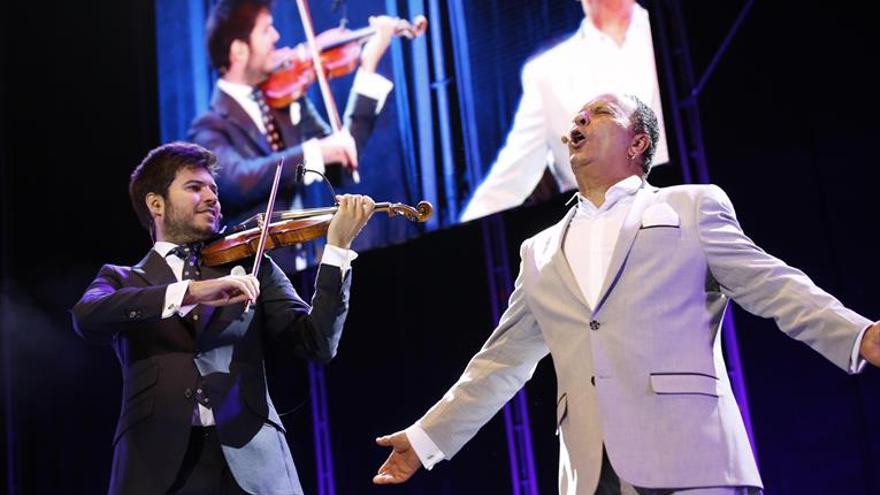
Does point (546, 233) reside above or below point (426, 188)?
below

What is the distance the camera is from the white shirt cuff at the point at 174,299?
2.19 metres

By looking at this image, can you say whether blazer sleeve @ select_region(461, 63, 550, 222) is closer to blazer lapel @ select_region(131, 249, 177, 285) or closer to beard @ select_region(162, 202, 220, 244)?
beard @ select_region(162, 202, 220, 244)

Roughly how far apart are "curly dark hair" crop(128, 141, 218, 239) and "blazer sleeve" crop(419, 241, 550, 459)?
38.2 inches

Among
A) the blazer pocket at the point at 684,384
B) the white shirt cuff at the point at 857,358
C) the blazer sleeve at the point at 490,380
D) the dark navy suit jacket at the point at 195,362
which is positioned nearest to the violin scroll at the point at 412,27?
the dark navy suit jacket at the point at 195,362

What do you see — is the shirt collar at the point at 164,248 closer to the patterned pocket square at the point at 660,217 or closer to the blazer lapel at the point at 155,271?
the blazer lapel at the point at 155,271

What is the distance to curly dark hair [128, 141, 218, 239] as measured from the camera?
2.59 m

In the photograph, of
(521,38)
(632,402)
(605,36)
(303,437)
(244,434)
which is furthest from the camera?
(303,437)

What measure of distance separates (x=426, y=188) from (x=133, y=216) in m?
1.96

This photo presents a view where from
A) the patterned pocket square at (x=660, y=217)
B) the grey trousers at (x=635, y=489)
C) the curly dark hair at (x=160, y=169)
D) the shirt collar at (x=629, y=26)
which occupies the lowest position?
the grey trousers at (x=635, y=489)

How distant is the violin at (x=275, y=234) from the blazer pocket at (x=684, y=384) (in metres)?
0.86

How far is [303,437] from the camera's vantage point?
14.3 ft

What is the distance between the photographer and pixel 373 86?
3998 millimetres

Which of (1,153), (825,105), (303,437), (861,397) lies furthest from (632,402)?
(1,153)

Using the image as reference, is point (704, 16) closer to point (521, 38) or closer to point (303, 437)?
point (521, 38)
